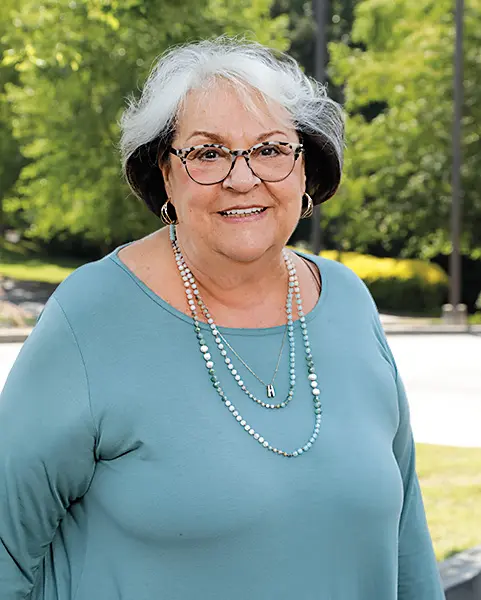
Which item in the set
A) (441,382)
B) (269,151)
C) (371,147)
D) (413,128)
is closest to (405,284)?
(371,147)

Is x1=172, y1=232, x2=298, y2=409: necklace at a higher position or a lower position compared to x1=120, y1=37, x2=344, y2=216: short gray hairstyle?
lower

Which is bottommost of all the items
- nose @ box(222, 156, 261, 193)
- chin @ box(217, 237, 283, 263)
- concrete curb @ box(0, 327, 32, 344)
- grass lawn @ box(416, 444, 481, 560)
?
concrete curb @ box(0, 327, 32, 344)

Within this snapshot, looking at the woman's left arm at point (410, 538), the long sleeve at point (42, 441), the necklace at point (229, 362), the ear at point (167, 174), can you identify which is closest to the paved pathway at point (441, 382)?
the woman's left arm at point (410, 538)

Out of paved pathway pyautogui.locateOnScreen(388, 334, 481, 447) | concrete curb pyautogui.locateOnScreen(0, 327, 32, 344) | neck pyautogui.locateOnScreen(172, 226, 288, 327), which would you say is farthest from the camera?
concrete curb pyautogui.locateOnScreen(0, 327, 32, 344)

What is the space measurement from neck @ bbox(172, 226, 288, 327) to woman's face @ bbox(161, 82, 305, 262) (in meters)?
0.03

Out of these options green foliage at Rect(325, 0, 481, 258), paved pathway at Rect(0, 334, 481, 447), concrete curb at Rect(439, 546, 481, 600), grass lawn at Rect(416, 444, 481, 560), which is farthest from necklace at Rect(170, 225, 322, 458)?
green foliage at Rect(325, 0, 481, 258)

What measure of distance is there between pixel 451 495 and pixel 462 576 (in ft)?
6.70

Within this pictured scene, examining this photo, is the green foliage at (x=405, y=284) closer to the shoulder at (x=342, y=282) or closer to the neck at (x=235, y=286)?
the shoulder at (x=342, y=282)

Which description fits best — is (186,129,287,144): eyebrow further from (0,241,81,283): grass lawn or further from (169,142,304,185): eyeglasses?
(0,241,81,283): grass lawn

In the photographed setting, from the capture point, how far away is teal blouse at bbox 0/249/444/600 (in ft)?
5.96

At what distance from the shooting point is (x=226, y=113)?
1.96 m

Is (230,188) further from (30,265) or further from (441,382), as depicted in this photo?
(30,265)

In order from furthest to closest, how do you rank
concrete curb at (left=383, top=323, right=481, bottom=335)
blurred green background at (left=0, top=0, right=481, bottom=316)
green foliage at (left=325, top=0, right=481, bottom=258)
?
green foliage at (left=325, top=0, right=481, bottom=258), blurred green background at (left=0, top=0, right=481, bottom=316), concrete curb at (left=383, top=323, right=481, bottom=335)

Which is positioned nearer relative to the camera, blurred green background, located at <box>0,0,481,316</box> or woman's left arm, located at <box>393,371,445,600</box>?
woman's left arm, located at <box>393,371,445,600</box>
